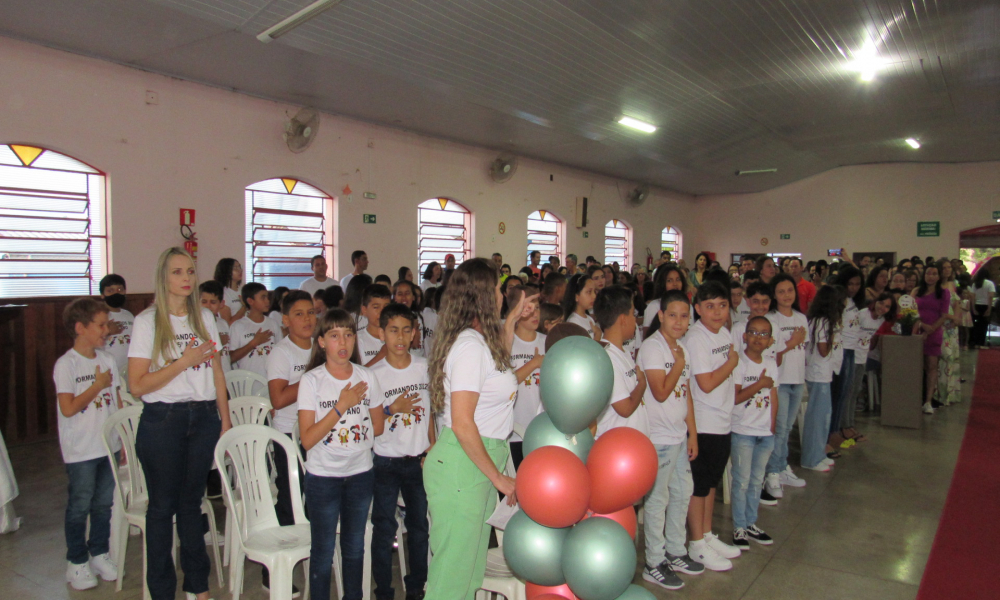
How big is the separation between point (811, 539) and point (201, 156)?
7292 millimetres

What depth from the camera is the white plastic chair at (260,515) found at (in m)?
2.52

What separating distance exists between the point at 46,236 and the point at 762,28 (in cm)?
787

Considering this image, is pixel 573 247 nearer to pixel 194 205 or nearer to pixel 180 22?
pixel 194 205

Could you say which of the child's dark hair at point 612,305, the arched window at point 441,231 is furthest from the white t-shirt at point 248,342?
the arched window at point 441,231

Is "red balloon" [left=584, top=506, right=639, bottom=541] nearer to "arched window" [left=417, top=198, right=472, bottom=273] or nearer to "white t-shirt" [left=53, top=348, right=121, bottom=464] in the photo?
"white t-shirt" [left=53, top=348, right=121, bottom=464]

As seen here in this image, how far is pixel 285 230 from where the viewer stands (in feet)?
27.5

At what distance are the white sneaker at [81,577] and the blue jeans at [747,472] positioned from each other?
3.52m

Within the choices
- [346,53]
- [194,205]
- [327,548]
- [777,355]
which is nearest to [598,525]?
[327,548]

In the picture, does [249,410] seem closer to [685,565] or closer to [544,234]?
[685,565]

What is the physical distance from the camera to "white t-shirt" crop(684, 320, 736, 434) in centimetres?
315

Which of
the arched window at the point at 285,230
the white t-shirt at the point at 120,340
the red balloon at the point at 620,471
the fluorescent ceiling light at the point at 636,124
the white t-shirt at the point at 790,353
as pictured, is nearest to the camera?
the red balloon at the point at 620,471

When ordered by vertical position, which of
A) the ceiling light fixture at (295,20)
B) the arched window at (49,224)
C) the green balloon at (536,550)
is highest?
the ceiling light fixture at (295,20)

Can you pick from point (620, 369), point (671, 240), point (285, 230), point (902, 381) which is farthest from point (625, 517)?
point (671, 240)

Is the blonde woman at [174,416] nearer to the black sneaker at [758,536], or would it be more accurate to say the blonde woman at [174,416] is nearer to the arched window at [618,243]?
the black sneaker at [758,536]
